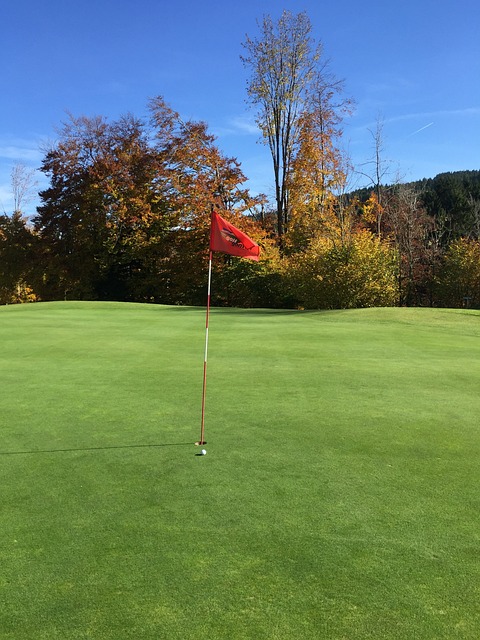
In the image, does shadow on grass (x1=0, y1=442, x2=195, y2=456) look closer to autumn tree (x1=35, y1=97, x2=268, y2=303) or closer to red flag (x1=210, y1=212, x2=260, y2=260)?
red flag (x1=210, y1=212, x2=260, y2=260)

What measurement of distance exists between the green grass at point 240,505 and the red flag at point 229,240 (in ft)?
5.56

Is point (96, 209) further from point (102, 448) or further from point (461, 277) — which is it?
point (102, 448)

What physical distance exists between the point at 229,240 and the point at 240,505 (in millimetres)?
2636

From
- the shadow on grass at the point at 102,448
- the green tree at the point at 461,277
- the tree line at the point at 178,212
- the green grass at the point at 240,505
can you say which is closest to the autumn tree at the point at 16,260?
the tree line at the point at 178,212

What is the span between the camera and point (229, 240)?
201 inches

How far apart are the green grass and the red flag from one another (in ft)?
5.56

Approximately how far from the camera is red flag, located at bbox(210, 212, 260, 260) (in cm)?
505

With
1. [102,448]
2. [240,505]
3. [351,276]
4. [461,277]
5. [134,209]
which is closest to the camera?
[240,505]

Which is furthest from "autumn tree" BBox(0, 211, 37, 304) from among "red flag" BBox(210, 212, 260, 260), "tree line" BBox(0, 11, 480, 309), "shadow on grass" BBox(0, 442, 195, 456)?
"shadow on grass" BBox(0, 442, 195, 456)

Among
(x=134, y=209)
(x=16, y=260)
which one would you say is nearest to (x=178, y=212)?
(x=134, y=209)

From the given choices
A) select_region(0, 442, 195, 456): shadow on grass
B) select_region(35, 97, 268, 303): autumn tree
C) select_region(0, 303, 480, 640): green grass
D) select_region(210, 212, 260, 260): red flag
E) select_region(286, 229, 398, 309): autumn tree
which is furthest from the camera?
select_region(35, 97, 268, 303): autumn tree

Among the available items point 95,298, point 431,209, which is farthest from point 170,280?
point 431,209

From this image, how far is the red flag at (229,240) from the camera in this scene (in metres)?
5.05

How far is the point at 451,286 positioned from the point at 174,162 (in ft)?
56.8
